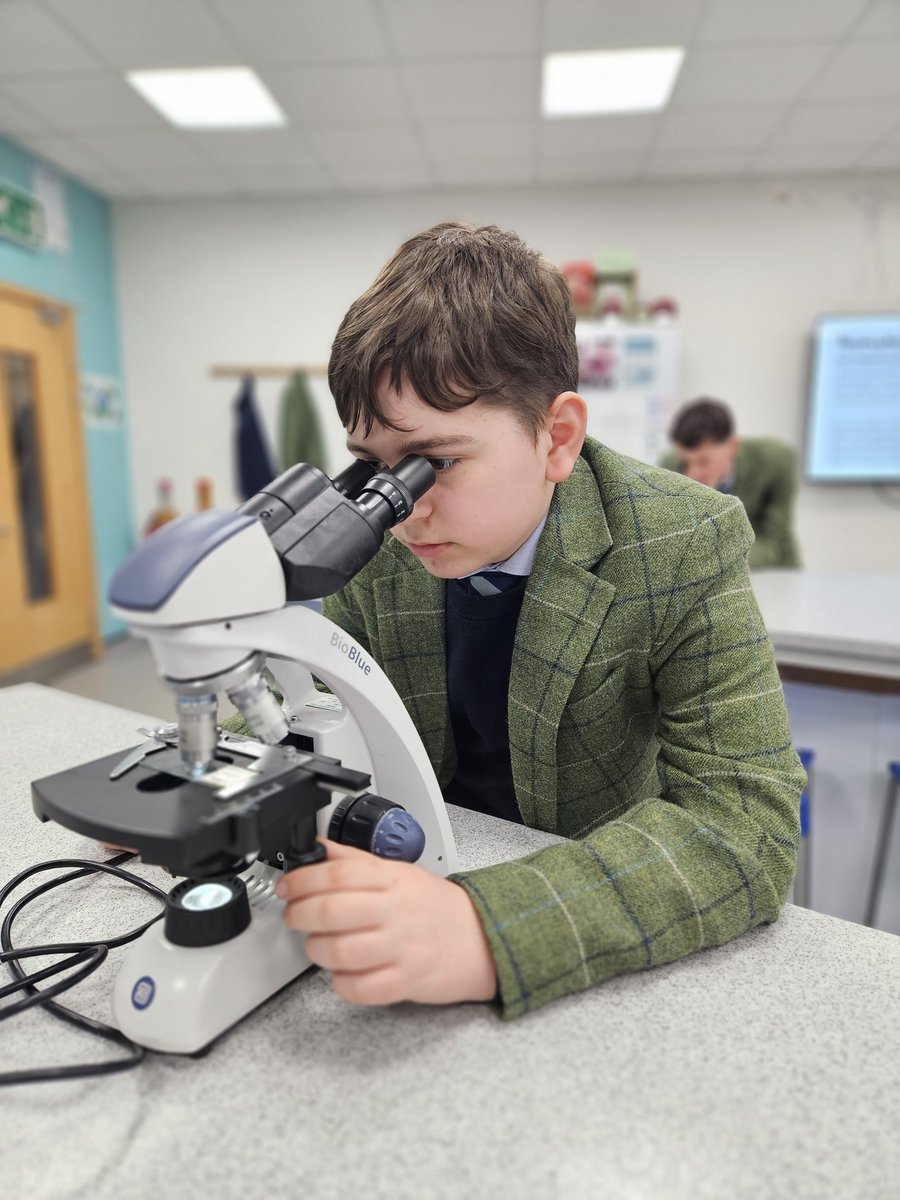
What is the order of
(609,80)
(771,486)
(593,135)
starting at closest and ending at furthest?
(771,486)
(609,80)
(593,135)

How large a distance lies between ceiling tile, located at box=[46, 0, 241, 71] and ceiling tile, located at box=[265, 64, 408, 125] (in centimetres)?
25

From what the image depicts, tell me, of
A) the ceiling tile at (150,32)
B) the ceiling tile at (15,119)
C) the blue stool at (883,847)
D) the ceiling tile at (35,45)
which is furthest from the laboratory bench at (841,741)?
the ceiling tile at (15,119)

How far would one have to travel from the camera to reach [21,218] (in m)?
3.73

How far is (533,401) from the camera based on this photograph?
2.34ft

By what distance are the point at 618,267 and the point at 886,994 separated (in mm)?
4001

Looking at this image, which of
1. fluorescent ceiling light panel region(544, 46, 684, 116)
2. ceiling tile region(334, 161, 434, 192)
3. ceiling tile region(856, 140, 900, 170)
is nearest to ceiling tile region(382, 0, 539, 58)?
fluorescent ceiling light panel region(544, 46, 684, 116)

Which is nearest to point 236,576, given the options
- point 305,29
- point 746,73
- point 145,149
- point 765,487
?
point 765,487

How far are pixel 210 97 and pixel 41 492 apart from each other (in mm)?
2018

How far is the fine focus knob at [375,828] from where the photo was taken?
58 centimetres

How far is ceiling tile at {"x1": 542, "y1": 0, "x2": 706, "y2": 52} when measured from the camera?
2582mm

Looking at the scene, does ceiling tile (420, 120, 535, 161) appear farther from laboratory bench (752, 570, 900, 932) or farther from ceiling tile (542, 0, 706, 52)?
laboratory bench (752, 570, 900, 932)

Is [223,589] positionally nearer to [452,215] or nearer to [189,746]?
[189,746]

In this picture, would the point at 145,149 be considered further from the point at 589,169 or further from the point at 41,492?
the point at 589,169

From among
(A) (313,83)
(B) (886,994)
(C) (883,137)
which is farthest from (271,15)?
(B) (886,994)
